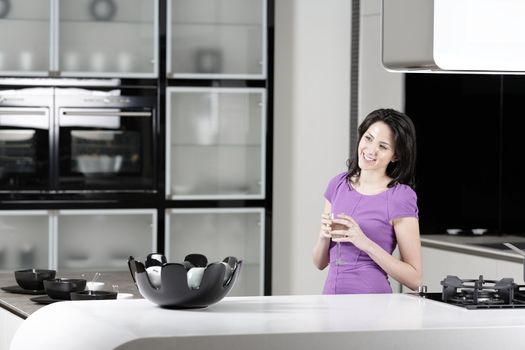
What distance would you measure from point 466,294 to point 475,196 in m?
2.76

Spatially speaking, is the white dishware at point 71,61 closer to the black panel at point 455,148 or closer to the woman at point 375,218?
the black panel at point 455,148

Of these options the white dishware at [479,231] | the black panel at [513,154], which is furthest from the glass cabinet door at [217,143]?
Answer: the black panel at [513,154]

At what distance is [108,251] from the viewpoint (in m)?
6.45

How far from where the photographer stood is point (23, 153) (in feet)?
20.4

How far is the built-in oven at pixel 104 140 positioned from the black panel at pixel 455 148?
1.63 meters

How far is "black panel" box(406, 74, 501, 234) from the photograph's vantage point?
18.9 feet

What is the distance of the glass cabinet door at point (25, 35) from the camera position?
627 cm

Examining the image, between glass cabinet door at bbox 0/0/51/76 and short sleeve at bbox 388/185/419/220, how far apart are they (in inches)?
129

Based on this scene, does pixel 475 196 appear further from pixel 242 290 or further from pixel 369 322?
pixel 369 322

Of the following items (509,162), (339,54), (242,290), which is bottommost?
(242,290)

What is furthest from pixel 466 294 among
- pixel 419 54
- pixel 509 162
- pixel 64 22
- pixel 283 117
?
pixel 64 22

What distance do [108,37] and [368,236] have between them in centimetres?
329

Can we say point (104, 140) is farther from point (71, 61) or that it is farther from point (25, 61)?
point (25, 61)

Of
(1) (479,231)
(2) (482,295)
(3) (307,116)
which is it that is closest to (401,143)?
(2) (482,295)
